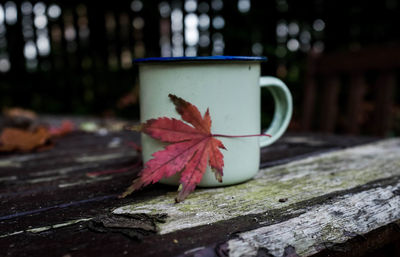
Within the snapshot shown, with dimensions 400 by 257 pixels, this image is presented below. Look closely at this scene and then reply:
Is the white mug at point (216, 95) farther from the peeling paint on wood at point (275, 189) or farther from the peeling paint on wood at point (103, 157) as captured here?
the peeling paint on wood at point (103, 157)

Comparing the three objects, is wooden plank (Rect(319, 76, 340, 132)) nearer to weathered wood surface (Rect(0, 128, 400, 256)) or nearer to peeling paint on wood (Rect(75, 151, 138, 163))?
weathered wood surface (Rect(0, 128, 400, 256))

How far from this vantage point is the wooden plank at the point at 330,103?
1812 mm

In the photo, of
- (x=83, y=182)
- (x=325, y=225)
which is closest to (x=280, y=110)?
(x=325, y=225)

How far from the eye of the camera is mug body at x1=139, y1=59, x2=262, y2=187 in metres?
0.55

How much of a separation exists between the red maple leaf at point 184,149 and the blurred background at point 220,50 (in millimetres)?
1361

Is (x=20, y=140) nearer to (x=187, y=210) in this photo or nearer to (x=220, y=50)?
(x=187, y=210)

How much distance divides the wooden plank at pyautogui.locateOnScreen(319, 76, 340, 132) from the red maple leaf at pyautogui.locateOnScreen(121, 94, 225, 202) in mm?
1457

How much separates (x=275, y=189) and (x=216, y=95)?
194mm

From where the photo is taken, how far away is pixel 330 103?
1.82 meters

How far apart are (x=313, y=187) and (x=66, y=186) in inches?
18.1

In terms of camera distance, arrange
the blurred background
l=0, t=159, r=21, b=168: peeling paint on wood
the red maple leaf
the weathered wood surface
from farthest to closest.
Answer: the blurred background
l=0, t=159, r=21, b=168: peeling paint on wood
the red maple leaf
the weathered wood surface

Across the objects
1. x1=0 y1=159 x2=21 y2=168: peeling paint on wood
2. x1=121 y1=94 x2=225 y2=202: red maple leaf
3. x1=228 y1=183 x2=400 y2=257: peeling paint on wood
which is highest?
x1=121 y1=94 x2=225 y2=202: red maple leaf

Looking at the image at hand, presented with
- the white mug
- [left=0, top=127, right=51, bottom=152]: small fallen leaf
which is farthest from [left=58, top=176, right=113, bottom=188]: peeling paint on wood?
[left=0, top=127, right=51, bottom=152]: small fallen leaf

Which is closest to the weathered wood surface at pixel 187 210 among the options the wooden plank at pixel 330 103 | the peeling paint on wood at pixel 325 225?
the peeling paint on wood at pixel 325 225
